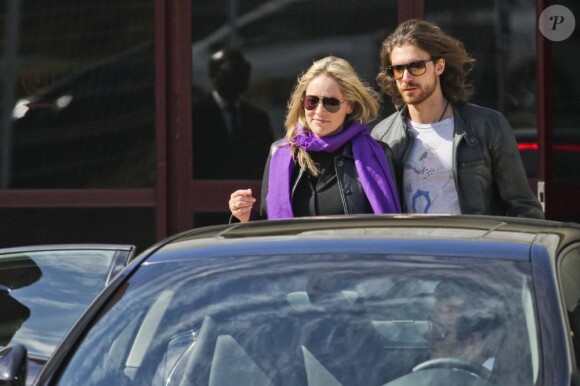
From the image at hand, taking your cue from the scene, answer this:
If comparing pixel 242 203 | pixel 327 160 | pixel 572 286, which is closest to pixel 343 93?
pixel 327 160

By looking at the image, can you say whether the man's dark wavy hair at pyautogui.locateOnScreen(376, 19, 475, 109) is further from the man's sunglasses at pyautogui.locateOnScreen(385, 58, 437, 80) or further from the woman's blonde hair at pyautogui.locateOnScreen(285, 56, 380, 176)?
the woman's blonde hair at pyautogui.locateOnScreen(285, 56, 380, 176)

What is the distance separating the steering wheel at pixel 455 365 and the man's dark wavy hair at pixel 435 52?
2.30m

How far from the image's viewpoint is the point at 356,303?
336cm

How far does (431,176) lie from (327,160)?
0.42 metres

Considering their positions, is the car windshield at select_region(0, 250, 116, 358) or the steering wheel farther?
the car windshield at select_region(0, 250, 116, 358)

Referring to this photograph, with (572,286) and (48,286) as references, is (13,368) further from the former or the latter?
(48,286)

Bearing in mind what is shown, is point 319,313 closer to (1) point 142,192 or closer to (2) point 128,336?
(2) point 128,336

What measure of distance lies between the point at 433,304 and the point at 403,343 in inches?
5.0

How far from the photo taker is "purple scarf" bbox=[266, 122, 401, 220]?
5035 millimetres

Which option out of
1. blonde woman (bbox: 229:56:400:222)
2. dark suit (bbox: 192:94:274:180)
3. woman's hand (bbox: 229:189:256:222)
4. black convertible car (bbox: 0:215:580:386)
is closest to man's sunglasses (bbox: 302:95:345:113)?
blonde woman (bbox: 229:56:400:222)

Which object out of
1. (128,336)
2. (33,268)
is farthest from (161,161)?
(128,336)

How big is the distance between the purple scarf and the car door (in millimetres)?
603

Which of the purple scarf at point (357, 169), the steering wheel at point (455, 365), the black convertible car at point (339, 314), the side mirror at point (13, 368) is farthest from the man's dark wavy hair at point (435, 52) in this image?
the side mirror at point (13, 368)

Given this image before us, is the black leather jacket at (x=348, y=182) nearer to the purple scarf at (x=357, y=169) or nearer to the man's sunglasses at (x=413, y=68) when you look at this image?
the purple scarf at (x=357, y=169)
